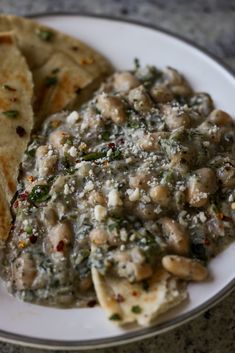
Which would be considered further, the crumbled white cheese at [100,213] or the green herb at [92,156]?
the green herb at [92,156]

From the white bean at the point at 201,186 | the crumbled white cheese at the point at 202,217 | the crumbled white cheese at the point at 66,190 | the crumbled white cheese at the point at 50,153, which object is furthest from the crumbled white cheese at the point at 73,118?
the crumbled white cheese at the point at 202,217

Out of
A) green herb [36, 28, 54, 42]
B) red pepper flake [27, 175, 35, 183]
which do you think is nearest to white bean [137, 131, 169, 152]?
red pepper flake [27, 175, 35, 183]

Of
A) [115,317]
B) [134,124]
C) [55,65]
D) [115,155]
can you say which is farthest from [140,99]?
[115,317]

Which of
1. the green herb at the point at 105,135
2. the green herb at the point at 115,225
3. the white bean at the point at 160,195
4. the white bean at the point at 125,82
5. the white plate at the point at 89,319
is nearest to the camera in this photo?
the white plate at the point at 89,319

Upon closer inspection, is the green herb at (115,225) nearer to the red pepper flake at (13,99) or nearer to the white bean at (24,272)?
the white bean at (24,272)

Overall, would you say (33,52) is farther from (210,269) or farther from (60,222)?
Result: (210,269)

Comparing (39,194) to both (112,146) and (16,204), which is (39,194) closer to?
(16,204)
